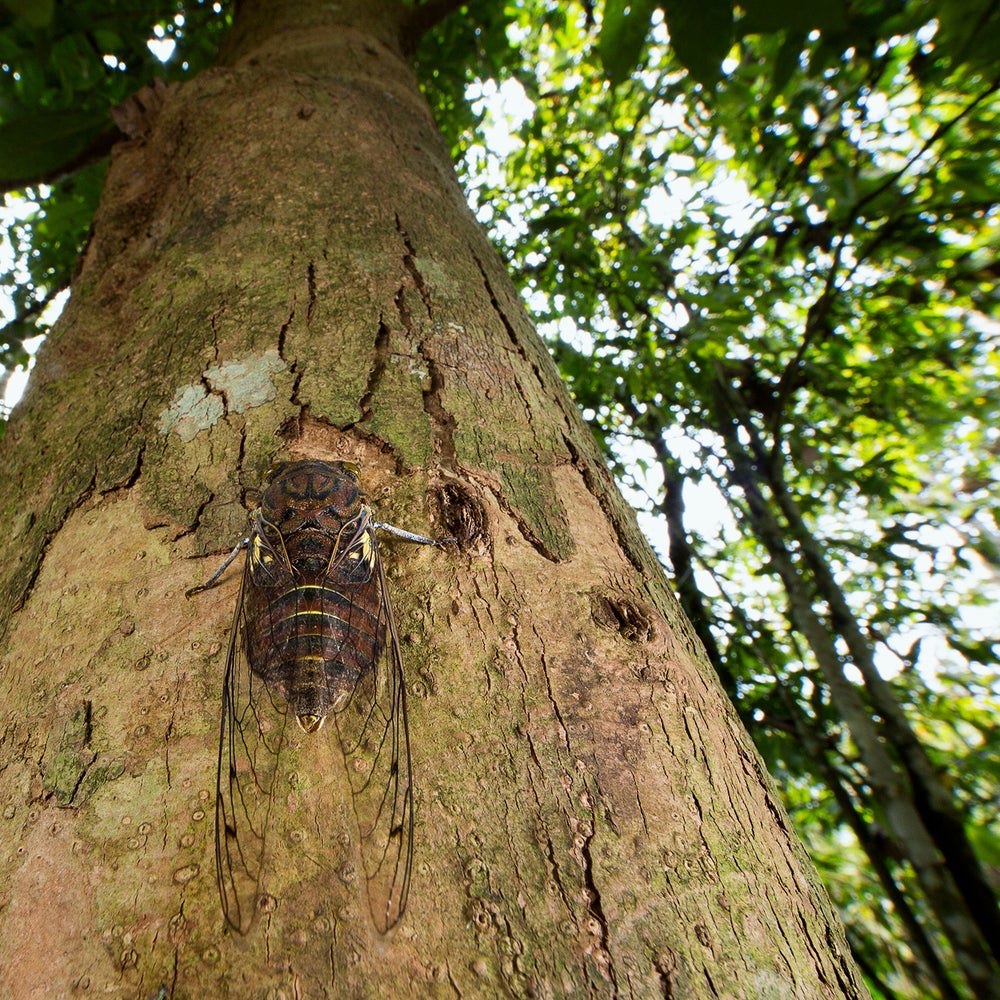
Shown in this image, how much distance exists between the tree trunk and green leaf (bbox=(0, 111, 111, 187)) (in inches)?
43.8

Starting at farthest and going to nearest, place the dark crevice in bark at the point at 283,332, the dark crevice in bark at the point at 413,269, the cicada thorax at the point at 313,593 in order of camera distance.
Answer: the dark crevice in bark at the point at 413,269
the dark crevice in bark at the point at 283,332
the cicada thorax at the point at 313,593

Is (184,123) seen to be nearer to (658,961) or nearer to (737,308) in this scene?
(658,961)

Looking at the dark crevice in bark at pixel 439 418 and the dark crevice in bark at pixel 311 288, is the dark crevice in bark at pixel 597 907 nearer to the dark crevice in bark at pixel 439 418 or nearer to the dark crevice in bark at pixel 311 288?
the dark crevice in bark at pixel 439 418

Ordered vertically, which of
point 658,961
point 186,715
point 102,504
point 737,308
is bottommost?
point 658,961

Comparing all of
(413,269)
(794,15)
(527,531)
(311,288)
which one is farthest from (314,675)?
(794,15)

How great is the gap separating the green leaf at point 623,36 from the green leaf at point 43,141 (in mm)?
1703

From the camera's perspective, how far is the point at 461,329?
4.04 ft

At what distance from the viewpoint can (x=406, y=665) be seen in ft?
2.51

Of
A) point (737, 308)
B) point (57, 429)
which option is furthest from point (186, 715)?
point (737, 308)

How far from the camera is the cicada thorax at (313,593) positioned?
0.77 meters

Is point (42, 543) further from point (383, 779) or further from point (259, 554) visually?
point (383, 779)

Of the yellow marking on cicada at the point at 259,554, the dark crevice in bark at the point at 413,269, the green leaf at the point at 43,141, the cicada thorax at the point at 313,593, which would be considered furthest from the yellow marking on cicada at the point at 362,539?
the green leaf at the point at 43,141

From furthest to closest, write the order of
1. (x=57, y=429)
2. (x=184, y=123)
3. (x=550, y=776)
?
(x=184, y=123) < (x=57, y=429) < (x=550, y=776)

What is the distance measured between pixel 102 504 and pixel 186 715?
43cm
